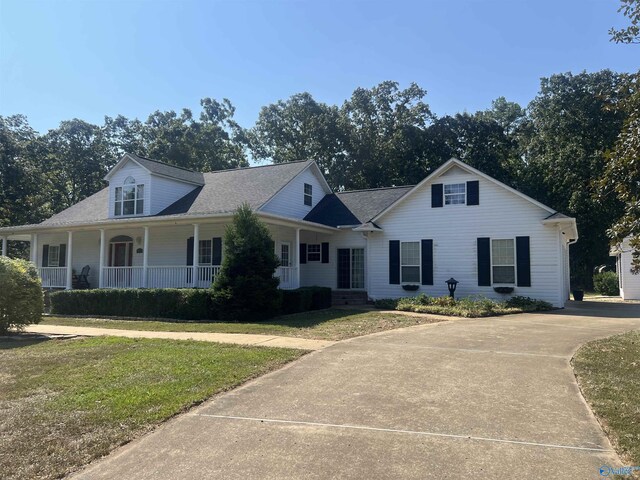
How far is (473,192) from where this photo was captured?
58.5 feet

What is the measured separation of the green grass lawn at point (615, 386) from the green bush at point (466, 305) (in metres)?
5.12

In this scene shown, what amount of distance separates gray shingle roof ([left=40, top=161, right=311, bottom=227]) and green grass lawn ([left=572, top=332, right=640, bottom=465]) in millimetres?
12544

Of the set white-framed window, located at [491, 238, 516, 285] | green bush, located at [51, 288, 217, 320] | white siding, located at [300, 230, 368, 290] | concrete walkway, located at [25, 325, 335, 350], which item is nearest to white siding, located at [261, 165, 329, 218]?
white siding, located at [300, 230, 368, 290]

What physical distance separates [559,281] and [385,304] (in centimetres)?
617

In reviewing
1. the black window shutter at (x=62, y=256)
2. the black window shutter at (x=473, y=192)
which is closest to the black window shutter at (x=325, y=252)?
the black window shutter at (x=473, y=192)

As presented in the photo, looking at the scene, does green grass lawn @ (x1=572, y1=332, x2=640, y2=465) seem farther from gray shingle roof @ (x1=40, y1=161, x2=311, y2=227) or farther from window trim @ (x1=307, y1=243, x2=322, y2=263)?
window trim @ (x1=307, y1=243, x2=322, y2=263)

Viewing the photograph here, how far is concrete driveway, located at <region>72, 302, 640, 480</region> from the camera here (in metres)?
3.93

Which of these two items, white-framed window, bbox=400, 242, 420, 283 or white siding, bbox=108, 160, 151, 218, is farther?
white siding, bbox=108, 160, 151, 218

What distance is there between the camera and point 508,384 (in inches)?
253

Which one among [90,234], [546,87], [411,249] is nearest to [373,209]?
[411,249]

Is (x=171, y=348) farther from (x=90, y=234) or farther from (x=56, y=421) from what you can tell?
(x=90, y=234)

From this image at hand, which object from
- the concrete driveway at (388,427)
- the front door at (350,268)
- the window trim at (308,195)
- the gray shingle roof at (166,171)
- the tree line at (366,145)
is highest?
the tree line at (366,145)

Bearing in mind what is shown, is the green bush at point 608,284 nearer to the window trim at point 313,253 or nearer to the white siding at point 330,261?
the white siding at point 330,261

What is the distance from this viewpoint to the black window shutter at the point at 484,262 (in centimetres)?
1731
